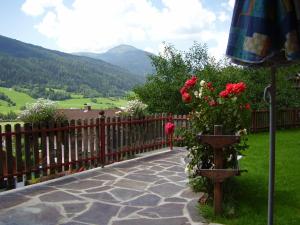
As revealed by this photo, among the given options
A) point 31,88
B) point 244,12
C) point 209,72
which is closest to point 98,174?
point 244,12

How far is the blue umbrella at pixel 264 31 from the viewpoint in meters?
2.95

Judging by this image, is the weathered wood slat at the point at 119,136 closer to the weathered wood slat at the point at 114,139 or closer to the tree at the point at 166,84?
Answer: the weathered wood slat at the point at 114,139

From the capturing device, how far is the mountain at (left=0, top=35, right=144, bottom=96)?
106625mm

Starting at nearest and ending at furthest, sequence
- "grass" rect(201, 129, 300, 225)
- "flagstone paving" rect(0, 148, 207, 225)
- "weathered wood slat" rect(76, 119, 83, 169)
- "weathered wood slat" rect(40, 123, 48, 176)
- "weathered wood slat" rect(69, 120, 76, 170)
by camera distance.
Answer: "grass" rect(201, 129, 300, 225) < "flagstone paving" rect(0, 148, 207, 225) < "weathered wood slat" rect(40, 123, 48, 176) < "weathered wood slat" rect(69, 120, 76, 170) < "weathered wood slat" rect(76, 119, 83, 169)

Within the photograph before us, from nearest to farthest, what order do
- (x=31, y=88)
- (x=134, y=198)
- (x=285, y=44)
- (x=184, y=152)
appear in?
(x=285, y=44) < (x=134, y=198) < (x=184, y=152) < (x=31, y=88)

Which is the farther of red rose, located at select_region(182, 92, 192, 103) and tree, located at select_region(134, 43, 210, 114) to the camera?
tree, located at select_region(134, 43, 210, 114)

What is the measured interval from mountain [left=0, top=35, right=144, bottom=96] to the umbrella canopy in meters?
104

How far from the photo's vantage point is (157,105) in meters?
18.5

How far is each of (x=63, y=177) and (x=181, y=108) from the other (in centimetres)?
1067

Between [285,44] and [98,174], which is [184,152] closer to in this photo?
[98,174]

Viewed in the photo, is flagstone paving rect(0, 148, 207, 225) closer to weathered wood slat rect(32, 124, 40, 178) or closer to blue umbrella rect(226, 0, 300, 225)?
weathered wood slat rect(32, 124, 40, 178)

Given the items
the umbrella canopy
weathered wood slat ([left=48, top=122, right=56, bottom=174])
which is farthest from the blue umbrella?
weathered wood slat ([left=48, top=122, right=56, bottom=174])

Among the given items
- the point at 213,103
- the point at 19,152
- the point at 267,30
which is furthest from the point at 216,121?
the point at 19,152

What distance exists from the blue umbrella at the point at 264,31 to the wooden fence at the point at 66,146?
5346 mm
